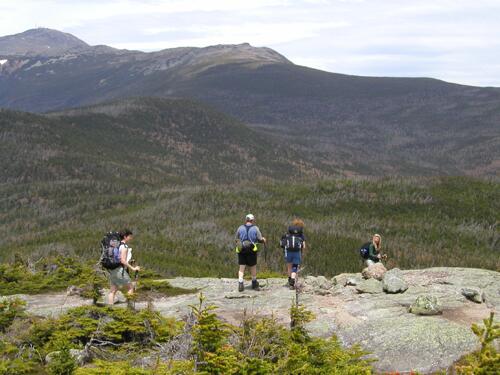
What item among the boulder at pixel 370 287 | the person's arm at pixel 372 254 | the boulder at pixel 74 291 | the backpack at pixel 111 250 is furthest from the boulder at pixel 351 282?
the boulder at pixel 74 291

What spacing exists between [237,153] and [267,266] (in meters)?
90.7

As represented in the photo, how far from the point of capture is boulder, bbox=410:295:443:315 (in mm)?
12578

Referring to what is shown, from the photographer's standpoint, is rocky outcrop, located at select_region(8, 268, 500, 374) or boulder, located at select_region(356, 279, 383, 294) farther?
boulder, located at select_region(356, 279, 383, 294)

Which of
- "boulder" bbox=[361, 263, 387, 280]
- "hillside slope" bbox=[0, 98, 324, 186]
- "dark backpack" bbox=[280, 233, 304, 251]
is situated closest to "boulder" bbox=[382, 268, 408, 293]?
"boulder" bbox=[361, 263, 387, 280]

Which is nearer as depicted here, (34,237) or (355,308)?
(355,308)

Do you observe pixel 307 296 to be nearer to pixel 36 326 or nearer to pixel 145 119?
pixel 36 326

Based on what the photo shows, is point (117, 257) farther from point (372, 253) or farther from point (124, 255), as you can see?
point (372, 253)

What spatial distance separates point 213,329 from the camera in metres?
8.62

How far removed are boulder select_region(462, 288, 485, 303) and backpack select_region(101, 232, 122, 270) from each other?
9226 mm

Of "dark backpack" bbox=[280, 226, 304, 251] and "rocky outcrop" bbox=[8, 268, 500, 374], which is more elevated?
"dark backpack" bbox=[280, 226, 304, 251]

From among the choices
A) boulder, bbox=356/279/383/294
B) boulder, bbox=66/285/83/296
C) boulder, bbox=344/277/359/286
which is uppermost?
boulder, bbox=356/279/383/294

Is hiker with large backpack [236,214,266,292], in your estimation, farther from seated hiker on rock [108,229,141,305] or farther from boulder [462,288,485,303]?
boulder [462,288,485,303]

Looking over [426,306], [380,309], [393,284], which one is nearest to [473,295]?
[393,284]

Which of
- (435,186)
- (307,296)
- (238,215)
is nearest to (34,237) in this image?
(238,215)
